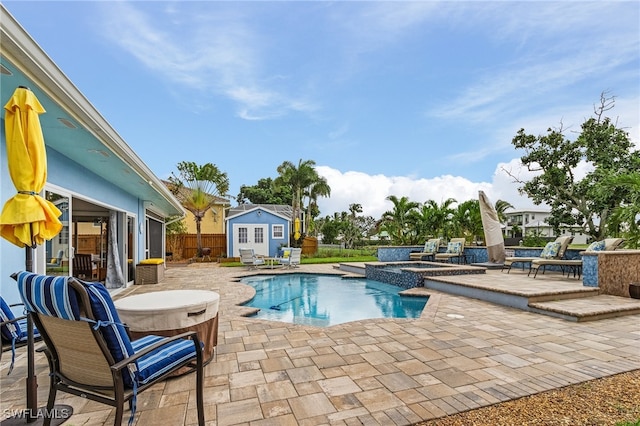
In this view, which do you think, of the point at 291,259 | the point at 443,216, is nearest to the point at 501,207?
the point at 443,216

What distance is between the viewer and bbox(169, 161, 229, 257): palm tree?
2016 cm

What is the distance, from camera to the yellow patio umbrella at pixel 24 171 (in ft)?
8.44

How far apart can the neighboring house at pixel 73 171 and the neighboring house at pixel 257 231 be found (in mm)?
9365

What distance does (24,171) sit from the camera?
2.67m

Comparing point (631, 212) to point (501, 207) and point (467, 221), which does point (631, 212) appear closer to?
point (467, 221)

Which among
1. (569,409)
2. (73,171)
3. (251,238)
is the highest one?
(73,171)

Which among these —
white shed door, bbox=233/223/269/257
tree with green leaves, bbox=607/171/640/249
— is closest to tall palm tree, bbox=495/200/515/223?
tree with green leaves, bbox=607/171/640/249

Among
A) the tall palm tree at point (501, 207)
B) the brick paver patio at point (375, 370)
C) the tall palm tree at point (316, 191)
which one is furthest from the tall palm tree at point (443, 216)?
the tall palm tree at point (316, 191)

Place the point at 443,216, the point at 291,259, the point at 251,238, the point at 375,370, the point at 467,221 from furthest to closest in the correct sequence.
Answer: the point at 251,238 < the point at 443,216 < the point at 467,221 < the point at 291,259 < the point at 375,370

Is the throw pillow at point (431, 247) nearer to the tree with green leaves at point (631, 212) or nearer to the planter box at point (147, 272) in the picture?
the tree with green leaves at point (631, 212)

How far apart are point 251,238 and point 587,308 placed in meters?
18.0

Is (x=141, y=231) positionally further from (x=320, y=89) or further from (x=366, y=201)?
(x=366, y=201)

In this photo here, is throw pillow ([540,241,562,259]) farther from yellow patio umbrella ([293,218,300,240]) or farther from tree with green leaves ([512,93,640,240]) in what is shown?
yellow patio umbrella ([293,218,300,240])

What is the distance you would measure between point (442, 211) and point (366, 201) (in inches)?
820
